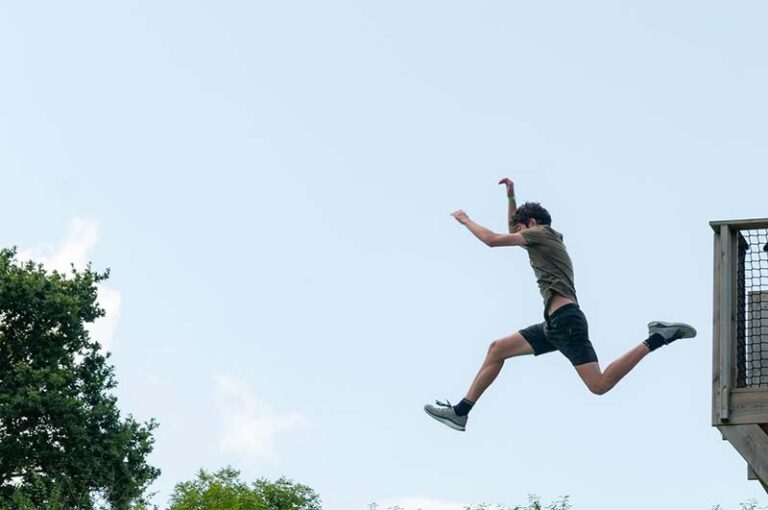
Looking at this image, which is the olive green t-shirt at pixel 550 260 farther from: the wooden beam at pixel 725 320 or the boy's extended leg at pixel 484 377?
the wooden beam at pixel 725 320

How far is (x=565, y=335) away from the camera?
38.2 ft

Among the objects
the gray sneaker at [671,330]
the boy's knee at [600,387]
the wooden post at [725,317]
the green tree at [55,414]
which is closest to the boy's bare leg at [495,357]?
the boy's knee at [600,387]

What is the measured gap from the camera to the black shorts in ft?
38.1

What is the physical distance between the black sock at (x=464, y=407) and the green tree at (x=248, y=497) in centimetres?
5450

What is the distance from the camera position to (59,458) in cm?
4262

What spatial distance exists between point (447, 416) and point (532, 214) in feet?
5.61

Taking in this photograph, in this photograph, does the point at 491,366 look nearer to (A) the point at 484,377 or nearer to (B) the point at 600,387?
(A) the point at 484,377

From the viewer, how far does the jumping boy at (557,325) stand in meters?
11.6

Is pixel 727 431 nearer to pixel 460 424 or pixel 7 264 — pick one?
pixel 460 424

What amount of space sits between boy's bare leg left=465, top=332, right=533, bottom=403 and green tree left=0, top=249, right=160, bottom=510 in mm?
30592

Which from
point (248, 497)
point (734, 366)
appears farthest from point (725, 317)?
point (248, 497)

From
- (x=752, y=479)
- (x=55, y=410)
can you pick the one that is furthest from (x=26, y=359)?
(x=752, y=479)

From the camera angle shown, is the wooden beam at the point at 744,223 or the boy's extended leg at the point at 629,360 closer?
the boy's extended leg at the point at 629,360

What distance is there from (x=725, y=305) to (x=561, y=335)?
2.05m
